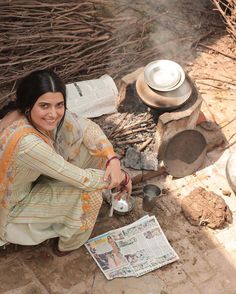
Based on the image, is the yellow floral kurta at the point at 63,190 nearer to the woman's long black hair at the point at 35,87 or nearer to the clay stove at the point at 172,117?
the woman's long black hair at the point at 35,87

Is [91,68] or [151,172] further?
[91,68]

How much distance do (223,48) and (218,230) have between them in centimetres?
284

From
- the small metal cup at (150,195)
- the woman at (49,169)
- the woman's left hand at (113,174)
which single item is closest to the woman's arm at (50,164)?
the woman at (49,169)

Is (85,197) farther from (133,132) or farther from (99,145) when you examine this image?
(133,132)

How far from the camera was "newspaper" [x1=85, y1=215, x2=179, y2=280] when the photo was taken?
395cm

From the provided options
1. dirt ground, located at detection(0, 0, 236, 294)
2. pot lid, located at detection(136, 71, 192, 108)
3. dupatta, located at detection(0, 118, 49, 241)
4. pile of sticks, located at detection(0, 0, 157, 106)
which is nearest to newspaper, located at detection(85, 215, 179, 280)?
dirt ground, located at detection(0, 0, 236, 294)

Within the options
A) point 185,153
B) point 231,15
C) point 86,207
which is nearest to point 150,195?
point 185,153

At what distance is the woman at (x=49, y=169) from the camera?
10.6ft

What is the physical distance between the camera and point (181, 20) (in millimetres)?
6500

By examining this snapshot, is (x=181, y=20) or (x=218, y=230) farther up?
(x=181, y=20)

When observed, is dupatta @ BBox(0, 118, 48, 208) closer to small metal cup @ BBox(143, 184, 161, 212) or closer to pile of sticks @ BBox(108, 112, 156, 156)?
small metal cup @ BBox(143, 184, 161, 212)

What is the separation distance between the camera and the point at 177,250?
420cm

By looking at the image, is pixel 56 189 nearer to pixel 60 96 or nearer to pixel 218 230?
pixel 60 96

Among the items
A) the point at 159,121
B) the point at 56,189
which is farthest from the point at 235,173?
the point at 56,189
